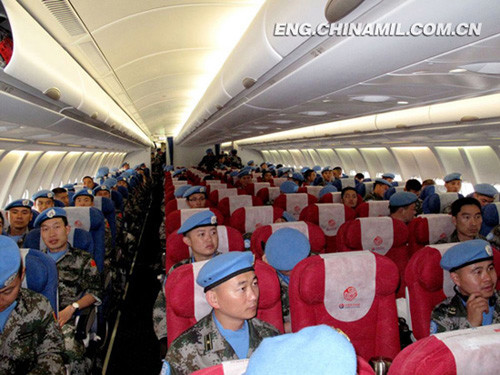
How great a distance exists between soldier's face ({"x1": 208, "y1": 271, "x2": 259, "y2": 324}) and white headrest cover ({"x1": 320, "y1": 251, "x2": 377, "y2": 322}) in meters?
0.68

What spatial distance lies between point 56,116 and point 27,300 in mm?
2261

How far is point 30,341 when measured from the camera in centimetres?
268

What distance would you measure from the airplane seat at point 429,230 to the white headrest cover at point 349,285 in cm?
190

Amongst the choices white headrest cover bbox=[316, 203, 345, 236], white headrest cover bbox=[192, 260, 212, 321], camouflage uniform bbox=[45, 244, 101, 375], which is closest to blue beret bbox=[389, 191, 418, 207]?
white headrest cover bbox=[316, 203, 345, 236]

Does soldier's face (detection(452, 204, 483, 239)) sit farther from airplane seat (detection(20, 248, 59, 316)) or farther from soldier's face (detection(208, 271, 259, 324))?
airplane seat (detection(20, 248, 59, 316))

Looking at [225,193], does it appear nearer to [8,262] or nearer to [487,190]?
[487,190]

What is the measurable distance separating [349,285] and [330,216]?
9.10 ft

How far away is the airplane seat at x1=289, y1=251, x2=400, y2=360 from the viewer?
2.81 m

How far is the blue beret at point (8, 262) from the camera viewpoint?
247 centimetres

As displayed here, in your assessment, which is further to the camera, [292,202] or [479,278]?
[292,202]

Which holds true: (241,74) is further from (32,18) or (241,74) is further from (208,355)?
(208,355)

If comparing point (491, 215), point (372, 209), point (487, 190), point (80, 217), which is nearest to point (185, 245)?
point (80, 217)

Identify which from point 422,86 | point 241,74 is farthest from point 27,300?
point 422,86

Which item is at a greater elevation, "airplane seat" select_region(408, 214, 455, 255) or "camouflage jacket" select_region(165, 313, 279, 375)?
"airplane seat" select_region(408, 214, 455, 255)
